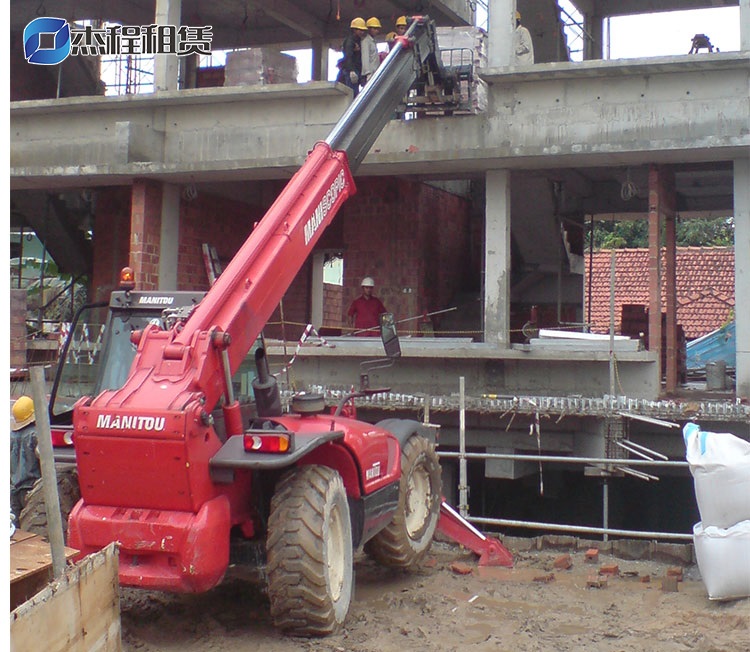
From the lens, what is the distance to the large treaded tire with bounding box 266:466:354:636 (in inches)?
213

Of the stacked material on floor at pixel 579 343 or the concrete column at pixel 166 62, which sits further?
the concrete column at pixel 166 62

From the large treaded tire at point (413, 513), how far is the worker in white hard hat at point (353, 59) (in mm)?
6788

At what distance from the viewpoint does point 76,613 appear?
3883mm

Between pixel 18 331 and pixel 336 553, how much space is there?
9.29m

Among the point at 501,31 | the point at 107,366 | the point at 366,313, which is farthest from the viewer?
the point at 366,313

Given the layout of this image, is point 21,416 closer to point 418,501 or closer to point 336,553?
point 336,553

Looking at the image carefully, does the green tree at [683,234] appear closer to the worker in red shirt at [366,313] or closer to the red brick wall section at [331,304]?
the red brick wall section at [331,304]

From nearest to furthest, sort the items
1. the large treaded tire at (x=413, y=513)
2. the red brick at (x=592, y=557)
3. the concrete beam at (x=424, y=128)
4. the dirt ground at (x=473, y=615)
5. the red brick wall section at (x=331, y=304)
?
the dirt ground at (x=473, y=615) → the large treaded tire at (x=413, y=513) → the red brick at (x=592, y=557) → the concrete beam at (x=424, y=128) → the red brick wall section at (x=331, y=304)

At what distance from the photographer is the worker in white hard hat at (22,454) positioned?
23.4ft

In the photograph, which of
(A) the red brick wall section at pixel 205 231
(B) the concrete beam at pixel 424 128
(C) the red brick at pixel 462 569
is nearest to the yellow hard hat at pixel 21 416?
(C) the red brick at pixel 462 569

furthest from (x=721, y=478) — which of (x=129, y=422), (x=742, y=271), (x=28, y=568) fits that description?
(x=742, y=271)

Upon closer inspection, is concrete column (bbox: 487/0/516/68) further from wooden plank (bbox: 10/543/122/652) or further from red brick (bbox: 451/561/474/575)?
wooden plank (bbox: 10/543/122/652)
